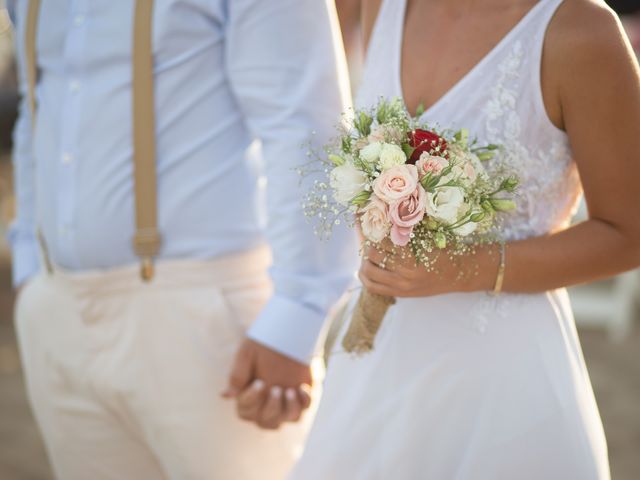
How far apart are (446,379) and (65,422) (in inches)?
44.4

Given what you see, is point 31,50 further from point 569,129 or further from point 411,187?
point 569,129

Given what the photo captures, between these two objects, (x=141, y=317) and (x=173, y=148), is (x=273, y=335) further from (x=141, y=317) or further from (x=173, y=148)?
(x=173, y=148)

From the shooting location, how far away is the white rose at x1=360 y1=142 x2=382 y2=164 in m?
1.61

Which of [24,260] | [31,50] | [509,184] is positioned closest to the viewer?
[509,184]

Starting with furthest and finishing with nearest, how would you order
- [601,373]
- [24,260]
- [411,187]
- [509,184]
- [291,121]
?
[601,373] < [24,260] < [291,121] < [509,184] < [411,187]

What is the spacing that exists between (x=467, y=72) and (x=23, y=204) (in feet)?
5.11

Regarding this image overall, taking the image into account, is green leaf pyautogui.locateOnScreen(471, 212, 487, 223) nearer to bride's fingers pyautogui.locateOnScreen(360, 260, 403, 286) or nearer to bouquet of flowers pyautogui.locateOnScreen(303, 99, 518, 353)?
bouquet of flowers pyautogui.locateOnScreen(303, 99, 518, 353)

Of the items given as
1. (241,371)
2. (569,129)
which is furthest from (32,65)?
(569,129)

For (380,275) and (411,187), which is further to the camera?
(380,275)

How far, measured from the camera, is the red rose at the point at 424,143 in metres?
1.62

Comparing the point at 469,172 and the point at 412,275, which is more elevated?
the point at 469,172

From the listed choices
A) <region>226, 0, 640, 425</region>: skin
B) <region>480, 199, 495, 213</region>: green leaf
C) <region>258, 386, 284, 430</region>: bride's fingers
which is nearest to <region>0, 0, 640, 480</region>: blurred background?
<region>226, 0, 640, 425</region>: skin

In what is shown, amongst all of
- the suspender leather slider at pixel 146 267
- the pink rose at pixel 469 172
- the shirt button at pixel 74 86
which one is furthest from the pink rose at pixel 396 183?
the shirt button at pixel 74 86

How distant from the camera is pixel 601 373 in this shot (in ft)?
19.5
